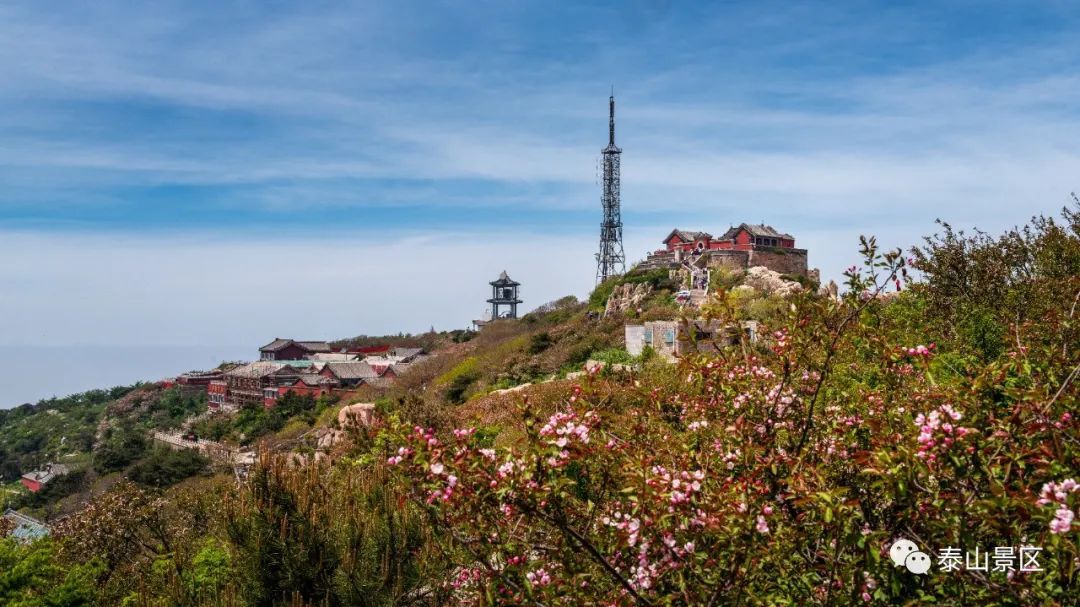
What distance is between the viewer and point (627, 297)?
41.5 m

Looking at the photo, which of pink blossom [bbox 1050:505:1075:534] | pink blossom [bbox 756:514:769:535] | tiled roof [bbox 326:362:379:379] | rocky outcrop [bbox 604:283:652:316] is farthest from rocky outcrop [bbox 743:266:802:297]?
pink blossom [bbox 1050:505:1075:534]

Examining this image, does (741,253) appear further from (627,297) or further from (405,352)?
(405,352)

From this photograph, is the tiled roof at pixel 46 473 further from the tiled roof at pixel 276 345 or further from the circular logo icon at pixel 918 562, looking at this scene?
the circular logo icon at pixel 918 562

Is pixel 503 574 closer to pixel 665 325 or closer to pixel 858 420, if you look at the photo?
pixel 858 420

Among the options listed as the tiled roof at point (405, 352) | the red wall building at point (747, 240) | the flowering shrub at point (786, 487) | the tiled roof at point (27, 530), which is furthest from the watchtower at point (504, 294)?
the flowering shrub at point (786, 487)

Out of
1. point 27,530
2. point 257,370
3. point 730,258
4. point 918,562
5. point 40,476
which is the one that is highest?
point 730,258

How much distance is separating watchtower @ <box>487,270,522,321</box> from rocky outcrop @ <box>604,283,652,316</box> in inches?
1448

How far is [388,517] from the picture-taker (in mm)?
7535

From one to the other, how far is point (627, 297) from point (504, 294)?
40734 mm

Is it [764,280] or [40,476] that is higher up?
[764,280]

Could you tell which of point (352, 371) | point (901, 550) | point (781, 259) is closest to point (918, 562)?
point (901, 550)

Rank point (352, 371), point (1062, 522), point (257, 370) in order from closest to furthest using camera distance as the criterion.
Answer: point (1062, 522) < point (352, 371) < point (257, 370)

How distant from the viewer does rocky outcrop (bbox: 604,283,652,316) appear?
1554 inches

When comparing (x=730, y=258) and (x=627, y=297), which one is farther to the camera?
(x=730, y=258)
